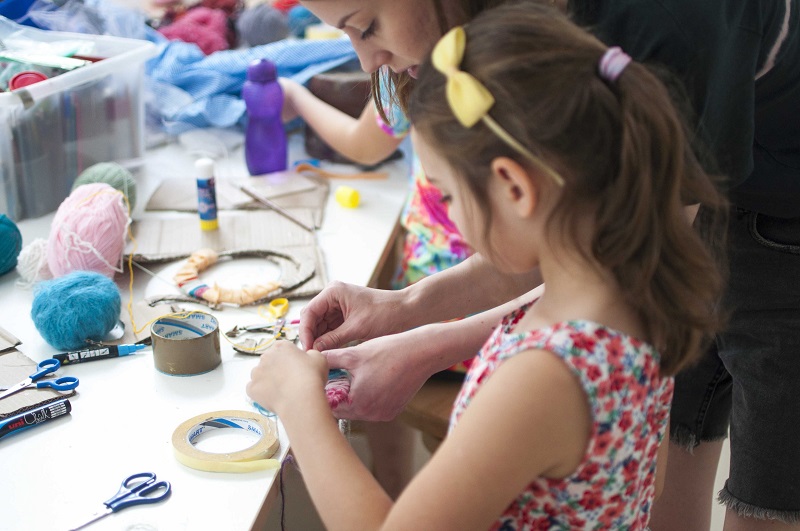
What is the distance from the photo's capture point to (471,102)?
0.71 meters

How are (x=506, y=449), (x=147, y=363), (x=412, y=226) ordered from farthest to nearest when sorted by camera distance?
(x=412, y=226) < (x=147, y=363) < (x=506, y=449)

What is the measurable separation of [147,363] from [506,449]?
0.62 meters

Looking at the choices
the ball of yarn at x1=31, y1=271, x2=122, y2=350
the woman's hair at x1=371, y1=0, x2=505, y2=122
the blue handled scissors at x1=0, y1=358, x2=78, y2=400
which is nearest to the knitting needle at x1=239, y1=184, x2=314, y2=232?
the woman's hair at x1=371, y1=0, x2=505, y2=122

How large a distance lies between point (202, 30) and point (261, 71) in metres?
0.51

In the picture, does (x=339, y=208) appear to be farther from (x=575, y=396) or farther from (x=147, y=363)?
(x=575, y=396)

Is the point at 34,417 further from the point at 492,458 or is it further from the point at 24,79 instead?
the point at 24,79

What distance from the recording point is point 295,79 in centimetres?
193

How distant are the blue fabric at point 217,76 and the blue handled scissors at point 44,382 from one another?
95 cm

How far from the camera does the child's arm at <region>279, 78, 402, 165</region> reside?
1.77 meters

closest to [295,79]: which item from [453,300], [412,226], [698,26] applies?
[412,226]

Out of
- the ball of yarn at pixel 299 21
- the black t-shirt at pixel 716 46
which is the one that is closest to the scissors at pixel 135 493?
the black t-shirt at pixel 716 46

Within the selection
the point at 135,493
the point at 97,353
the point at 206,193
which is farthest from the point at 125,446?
the point at 206,193

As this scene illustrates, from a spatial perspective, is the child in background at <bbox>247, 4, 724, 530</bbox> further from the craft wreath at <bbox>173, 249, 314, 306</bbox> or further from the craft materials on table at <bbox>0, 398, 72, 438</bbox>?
the craft wreath at <bbox>173, 249, 314, 306</bbox>

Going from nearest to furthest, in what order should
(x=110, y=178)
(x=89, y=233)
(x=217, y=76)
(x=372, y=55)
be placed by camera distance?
(x=372, y=55) → (x=89, y=233) → (x=110, y=178) → (x=217, y=76)
